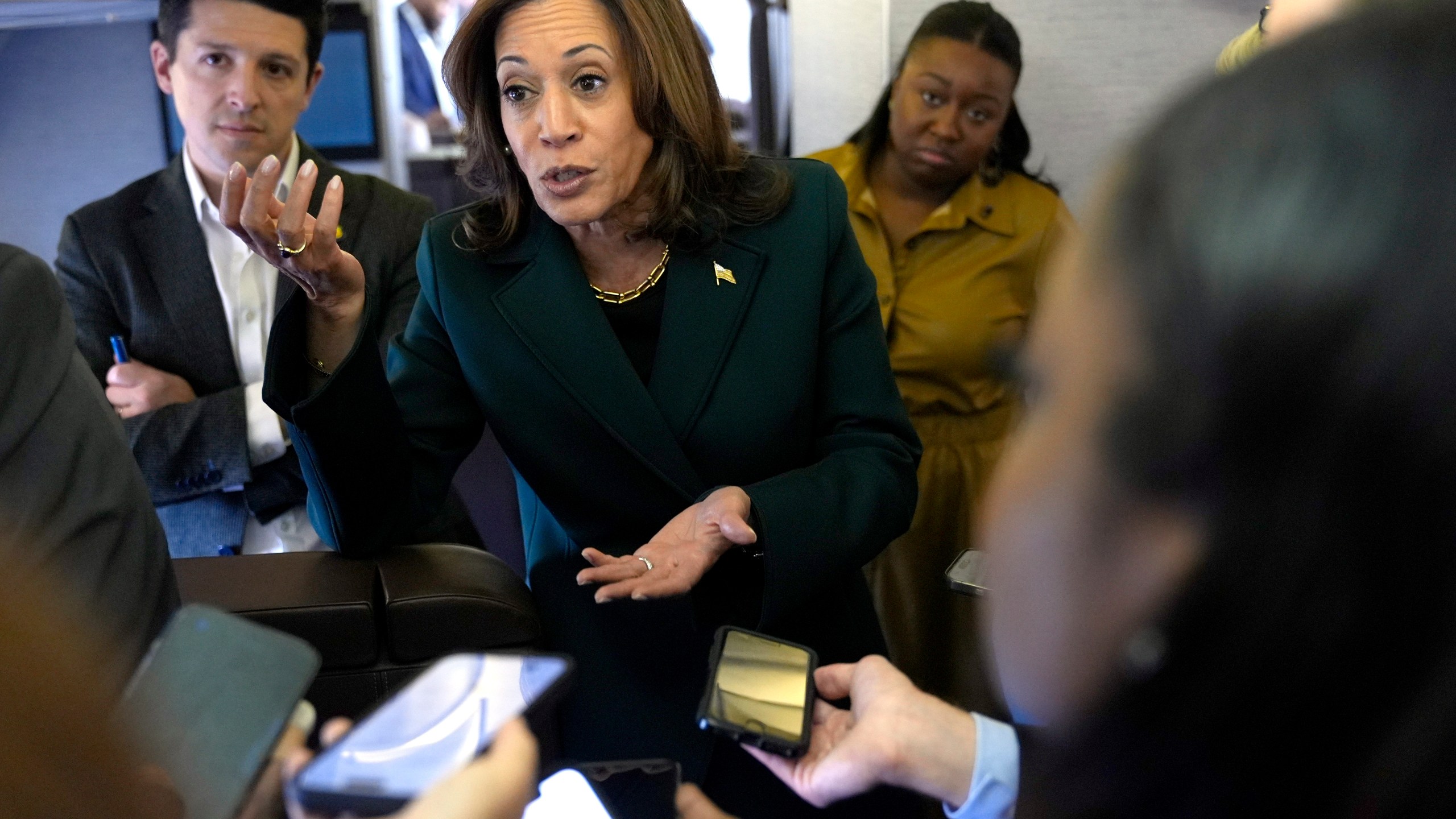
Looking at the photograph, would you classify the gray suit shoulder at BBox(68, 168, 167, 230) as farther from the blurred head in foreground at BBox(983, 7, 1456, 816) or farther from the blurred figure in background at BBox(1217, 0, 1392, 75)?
the blurred head in foreground at BBox(983, 7, 1456, 816)

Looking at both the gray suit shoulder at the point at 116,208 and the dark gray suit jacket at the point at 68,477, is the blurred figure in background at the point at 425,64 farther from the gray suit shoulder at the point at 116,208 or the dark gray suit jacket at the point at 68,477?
the dark gray suit jacket at the point at 68,477

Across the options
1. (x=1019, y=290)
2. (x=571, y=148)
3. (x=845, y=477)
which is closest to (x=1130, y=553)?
(x=845, y=477)

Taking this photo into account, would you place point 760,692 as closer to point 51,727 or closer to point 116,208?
point 51,727

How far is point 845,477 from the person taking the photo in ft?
5.24

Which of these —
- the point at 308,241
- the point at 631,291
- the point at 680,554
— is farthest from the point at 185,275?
the point at 680,554

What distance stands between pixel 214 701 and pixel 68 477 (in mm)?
383

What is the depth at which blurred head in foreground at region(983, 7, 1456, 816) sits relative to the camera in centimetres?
49

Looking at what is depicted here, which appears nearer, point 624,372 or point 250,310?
point 624,372

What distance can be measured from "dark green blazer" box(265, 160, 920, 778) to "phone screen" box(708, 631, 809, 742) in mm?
338

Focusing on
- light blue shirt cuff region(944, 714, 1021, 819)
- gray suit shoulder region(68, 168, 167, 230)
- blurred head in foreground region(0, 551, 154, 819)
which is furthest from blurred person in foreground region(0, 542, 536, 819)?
gray suit shoulder region(68, 168, 167, 230)

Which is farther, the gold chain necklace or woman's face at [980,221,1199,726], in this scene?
the gold chain necklace

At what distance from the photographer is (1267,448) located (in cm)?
52

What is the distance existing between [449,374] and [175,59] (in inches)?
40.8

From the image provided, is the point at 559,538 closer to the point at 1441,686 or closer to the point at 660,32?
the point at 660,32
